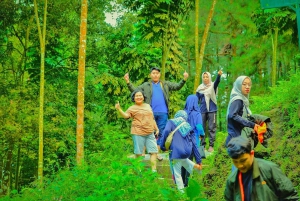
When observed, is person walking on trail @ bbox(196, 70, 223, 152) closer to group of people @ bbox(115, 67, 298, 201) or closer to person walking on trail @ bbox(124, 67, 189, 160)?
group of people @ bbox(115, 67, 298, 201)

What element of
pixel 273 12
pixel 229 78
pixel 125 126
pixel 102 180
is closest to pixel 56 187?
pixel 102 180

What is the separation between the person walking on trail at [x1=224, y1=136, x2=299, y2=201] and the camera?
3.80 metres

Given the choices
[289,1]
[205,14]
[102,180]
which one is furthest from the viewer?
[205,14]

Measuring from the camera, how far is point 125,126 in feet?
69.6

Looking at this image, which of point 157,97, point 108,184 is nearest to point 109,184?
point 108,184

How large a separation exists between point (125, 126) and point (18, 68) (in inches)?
224

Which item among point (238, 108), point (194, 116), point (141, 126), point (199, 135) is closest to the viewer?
point (238, 108)

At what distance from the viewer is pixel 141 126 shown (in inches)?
372

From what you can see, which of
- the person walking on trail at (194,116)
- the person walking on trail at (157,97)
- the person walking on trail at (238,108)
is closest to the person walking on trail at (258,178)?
the person walking on trail at (238,108)

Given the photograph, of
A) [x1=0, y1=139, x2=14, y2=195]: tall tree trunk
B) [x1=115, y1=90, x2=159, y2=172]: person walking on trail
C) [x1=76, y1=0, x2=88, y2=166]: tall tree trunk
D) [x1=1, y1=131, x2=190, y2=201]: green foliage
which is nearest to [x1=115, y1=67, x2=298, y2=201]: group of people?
[x1=115, y1=90, x2=159, y2=172]: person walking on trail

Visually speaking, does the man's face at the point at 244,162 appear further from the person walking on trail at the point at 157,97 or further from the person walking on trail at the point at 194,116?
the person walking on trail at the point at 157,97

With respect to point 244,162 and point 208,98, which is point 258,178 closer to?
point 244,162

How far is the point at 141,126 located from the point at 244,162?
5.71 meters

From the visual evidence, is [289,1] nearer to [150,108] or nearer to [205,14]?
[150,108]
